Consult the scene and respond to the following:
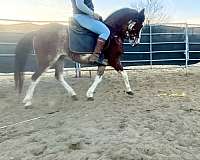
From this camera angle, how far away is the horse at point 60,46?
686 centimetres

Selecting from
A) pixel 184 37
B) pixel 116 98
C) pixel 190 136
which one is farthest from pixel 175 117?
pixel 184 37

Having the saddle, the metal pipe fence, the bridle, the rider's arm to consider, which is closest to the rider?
the rider's arm

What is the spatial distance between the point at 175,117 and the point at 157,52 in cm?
571

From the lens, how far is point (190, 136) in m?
4.82

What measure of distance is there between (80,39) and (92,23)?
0.36m

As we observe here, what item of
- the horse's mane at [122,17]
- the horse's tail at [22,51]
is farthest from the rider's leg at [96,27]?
the horse's tail at [22,51]

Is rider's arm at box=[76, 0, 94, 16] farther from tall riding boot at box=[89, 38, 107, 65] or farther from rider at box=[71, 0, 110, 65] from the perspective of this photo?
tall riding boot at box=[89, 38, 107, 65]

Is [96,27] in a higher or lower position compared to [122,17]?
lower

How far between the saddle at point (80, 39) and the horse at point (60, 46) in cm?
9

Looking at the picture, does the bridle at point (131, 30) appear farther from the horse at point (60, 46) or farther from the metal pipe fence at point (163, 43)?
the metal pipe fence at point (163, 43)

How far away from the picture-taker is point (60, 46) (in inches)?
271

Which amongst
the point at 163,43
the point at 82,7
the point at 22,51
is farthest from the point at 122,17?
the point at 163,43

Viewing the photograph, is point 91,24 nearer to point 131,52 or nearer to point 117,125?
point 117,125

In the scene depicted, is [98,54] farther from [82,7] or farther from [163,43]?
[163,43]
